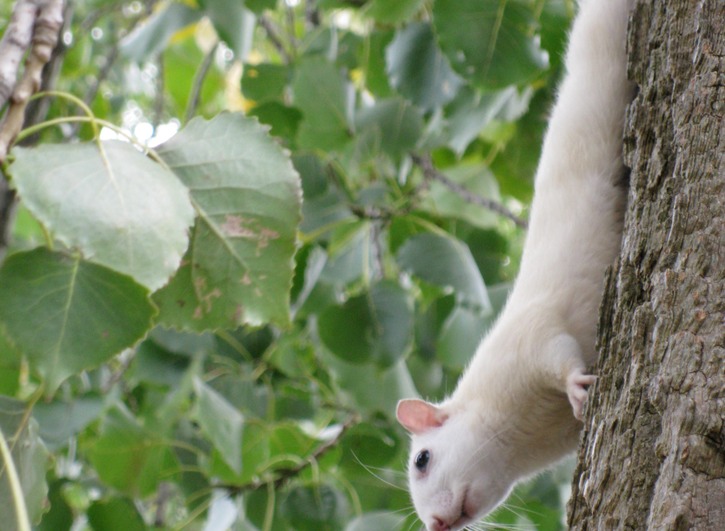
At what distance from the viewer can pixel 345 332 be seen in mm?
2457

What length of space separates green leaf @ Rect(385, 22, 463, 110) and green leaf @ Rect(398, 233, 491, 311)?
1.19 ft

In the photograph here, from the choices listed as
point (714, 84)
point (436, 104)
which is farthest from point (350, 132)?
point (714, 84)

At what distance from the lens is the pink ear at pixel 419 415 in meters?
2.29

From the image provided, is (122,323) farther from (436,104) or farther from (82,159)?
(436,104)

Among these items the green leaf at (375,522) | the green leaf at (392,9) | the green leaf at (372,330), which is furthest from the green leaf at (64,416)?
the green leaf at (392,9)

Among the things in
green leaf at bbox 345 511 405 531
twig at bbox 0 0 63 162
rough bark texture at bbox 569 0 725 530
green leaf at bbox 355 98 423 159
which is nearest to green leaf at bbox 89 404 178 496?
green leaf at bbox 345 511 405 531

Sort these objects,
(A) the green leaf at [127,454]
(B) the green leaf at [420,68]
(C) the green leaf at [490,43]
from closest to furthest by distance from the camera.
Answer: (C) the green leaf at [490,43] → (B) the green leaf at [420,68] → (A) the green leaf at [127,454]

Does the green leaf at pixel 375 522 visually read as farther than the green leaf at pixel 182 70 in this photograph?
No

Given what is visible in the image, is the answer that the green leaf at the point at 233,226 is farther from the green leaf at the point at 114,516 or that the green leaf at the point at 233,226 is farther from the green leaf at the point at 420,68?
the green leaf at the point at 114,516

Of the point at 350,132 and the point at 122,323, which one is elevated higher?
the point at 122,323

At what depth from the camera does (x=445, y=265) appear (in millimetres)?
2375

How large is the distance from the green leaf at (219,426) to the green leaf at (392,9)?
1002mm

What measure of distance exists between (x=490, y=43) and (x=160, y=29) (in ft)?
3.52

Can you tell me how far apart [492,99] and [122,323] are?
1.41 m
